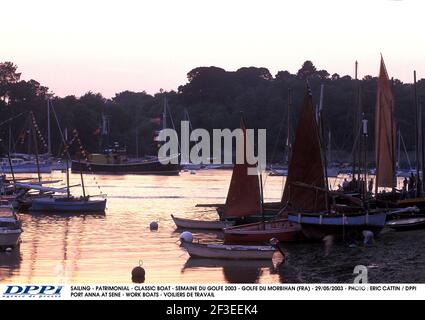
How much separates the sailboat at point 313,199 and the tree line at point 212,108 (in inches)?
3060

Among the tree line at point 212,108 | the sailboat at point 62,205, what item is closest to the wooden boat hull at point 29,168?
the tree line at point 212,108

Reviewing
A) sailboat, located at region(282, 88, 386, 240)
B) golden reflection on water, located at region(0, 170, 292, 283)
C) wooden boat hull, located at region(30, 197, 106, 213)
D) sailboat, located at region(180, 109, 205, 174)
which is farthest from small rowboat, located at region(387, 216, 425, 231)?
sailboat, located at region(180, 109, 205, 174)

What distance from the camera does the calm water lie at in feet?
95.3

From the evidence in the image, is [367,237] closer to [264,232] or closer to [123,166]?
[264,232]

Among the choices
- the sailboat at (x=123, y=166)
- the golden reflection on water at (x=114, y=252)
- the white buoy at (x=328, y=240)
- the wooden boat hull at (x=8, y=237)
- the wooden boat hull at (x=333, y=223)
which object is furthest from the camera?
the sailboat at (x=123, y=166)

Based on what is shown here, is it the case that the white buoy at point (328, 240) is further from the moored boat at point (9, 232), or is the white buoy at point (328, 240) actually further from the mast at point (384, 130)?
the mast at point (384, 130)

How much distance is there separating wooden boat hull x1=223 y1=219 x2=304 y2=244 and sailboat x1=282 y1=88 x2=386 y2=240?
332 millimetres

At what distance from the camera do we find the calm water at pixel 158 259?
29.1m

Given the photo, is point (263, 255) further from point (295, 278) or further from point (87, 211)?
point (87, 211)

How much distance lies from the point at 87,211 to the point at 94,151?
8916 centimetres

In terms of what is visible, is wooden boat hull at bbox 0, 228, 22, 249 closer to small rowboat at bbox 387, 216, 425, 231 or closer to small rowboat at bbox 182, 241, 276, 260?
small rowboat at bbox 182, 241, 276, 260

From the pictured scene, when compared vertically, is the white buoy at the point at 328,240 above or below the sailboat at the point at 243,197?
below

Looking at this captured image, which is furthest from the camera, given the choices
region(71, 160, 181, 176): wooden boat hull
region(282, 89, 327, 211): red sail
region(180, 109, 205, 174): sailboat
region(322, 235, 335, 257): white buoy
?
region(180, 109, 205, 174): sailboat

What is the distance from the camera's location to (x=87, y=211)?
58.5 metres
